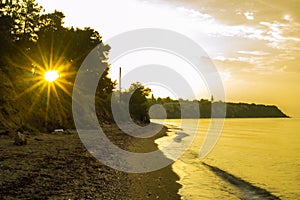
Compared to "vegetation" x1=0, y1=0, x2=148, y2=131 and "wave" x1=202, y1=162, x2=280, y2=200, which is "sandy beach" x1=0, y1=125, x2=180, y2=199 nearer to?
"wave" x1=202, y1=162, x2=280, y2=200

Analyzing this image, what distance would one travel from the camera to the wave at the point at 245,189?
1617cm

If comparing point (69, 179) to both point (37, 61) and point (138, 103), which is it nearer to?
point (37, 61)

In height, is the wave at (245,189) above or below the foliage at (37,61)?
below

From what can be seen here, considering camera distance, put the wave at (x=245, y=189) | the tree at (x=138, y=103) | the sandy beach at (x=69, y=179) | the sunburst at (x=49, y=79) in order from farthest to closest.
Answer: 1. the tree at (x=138, y=103)
2. the sunburst at (x=49, y=79)
3. the wave at (x=245, y=189)
4. the sandy beach at (x=69, y=179)

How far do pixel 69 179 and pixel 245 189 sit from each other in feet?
31.6

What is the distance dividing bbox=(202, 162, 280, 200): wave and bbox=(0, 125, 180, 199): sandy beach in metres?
3.42

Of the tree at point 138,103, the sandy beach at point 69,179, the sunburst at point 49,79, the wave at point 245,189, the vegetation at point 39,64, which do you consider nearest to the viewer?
the sandy beach at point 69,179

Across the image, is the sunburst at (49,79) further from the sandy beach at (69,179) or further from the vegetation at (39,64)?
the sandy beach at (69,179)

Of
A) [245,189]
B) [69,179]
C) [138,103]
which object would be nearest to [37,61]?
[69,179]

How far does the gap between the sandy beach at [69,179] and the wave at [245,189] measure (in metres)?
3.42

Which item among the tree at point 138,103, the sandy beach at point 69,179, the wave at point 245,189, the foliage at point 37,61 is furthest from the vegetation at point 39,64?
the tree at point 138,103

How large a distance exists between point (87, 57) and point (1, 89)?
110 ft

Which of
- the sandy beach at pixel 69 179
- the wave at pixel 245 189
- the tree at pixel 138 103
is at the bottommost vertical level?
the wave at pixel 245 189

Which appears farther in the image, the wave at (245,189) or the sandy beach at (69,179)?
the wave at (245,189)
